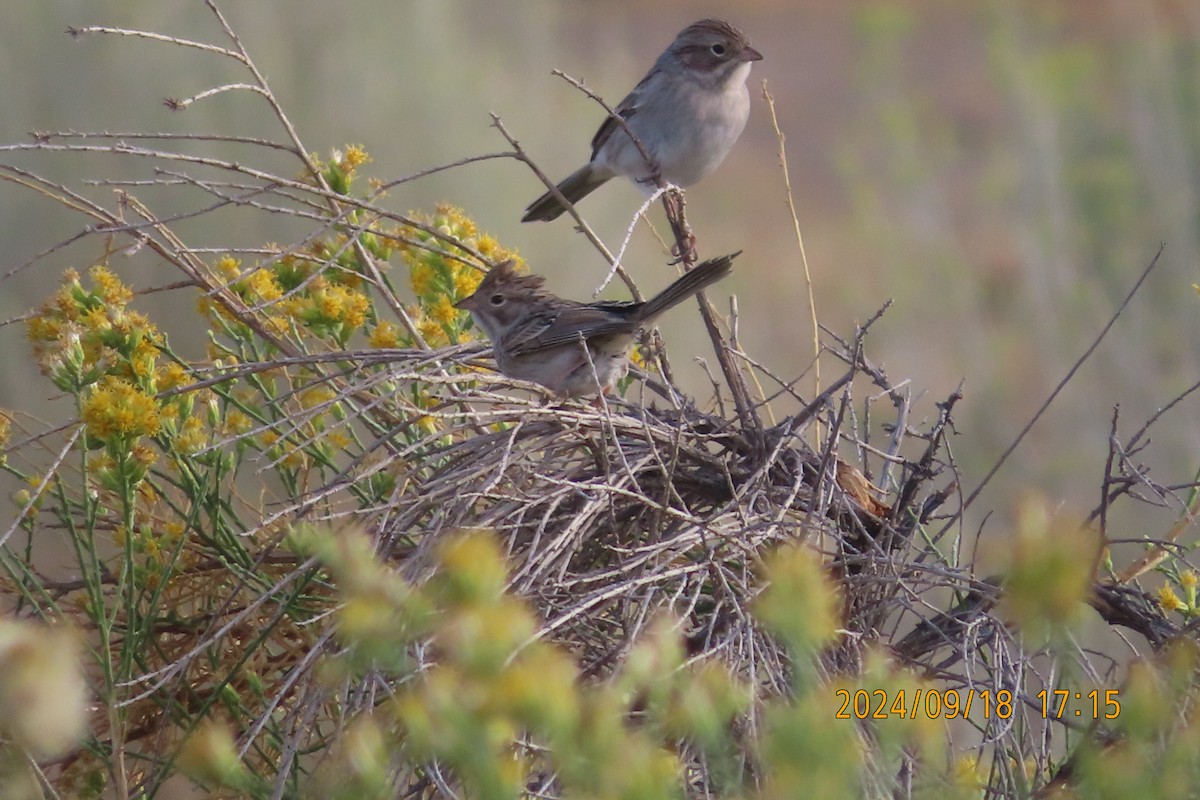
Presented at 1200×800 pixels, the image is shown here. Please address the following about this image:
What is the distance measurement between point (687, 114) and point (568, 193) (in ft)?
2.63

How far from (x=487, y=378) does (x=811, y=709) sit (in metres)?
1.37

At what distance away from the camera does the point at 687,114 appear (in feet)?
16.8

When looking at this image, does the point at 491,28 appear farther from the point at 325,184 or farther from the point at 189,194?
the point at 325,184

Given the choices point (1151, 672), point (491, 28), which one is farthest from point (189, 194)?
point (1151, 672)

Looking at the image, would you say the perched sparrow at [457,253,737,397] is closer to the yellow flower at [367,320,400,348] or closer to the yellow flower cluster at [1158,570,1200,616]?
the yellow flower at [367,320,400,348]

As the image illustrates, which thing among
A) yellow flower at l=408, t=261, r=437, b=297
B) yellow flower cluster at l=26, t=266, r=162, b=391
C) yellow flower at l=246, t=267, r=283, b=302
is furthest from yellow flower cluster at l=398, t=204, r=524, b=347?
yellow flower cluster at l=26, t=266, r=162, b=391

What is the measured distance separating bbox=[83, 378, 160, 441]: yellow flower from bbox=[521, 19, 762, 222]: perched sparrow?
243cm

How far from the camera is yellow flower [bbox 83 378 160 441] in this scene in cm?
274
